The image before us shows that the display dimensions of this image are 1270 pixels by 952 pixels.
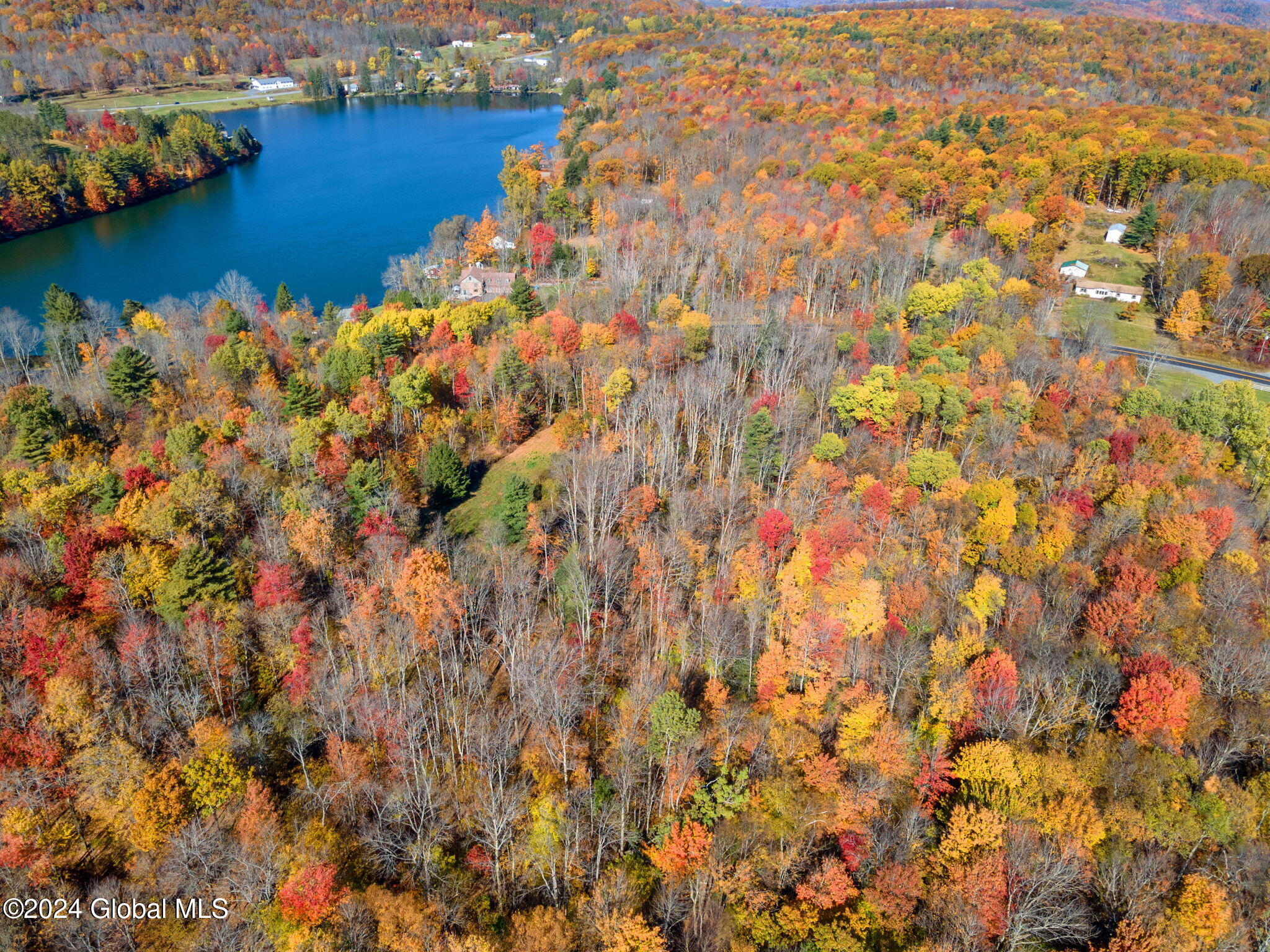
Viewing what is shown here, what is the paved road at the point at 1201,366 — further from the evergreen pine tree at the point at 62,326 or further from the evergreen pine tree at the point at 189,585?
the evergreen pine tree at the point at 62,326

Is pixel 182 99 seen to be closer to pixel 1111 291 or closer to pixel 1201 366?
pixel 1111 291

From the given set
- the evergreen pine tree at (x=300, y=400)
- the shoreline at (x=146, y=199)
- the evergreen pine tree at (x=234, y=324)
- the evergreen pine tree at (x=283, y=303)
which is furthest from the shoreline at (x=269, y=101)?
the evergreen pine tree at (x=300, y=400)

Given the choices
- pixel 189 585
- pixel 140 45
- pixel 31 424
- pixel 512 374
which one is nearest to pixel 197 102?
pixel 140 45

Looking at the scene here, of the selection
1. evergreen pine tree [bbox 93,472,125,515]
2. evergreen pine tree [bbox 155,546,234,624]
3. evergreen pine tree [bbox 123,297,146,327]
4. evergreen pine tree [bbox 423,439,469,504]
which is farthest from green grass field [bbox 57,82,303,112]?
evergreen pine tree [bbox 155,546,234,624]

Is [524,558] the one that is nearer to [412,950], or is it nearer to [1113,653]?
[412,950]

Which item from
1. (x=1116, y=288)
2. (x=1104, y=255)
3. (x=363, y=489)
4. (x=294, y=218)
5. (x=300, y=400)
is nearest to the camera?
(x=363, y=489)

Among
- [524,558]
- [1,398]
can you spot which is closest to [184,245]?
[1,398]
